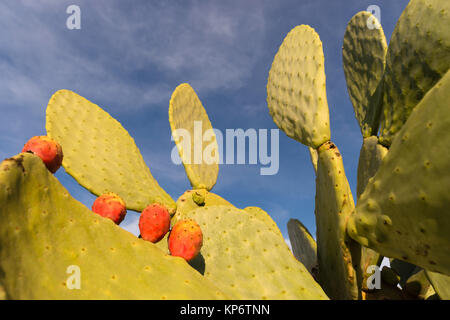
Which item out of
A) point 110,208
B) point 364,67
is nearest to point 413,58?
point 364,67

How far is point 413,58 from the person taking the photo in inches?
80.6

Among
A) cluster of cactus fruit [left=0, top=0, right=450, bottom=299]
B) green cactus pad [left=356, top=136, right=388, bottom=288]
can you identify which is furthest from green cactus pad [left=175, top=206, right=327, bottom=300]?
green cactus pad [left=356, top=136, right=388, bottom=288]

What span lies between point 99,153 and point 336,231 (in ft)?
5.98

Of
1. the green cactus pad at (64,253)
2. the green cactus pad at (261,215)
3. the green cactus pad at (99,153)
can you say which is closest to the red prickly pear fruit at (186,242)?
the green cactus pad at (64,253)

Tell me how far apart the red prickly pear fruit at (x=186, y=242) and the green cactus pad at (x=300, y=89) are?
855 millimetres

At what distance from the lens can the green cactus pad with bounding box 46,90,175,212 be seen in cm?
244

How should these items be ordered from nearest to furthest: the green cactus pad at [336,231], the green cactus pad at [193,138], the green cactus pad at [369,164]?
the green cactus pad at [336,231], the green cactus pad at [369,164], the green cactus pad at [193,138]

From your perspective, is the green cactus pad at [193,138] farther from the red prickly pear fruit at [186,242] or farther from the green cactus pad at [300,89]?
the red prickly pear fruit at [186,242]

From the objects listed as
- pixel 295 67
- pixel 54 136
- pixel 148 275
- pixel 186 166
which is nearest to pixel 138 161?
pixel 186 166

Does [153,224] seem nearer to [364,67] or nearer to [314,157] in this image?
[314,157]

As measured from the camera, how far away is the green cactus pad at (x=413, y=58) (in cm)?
189

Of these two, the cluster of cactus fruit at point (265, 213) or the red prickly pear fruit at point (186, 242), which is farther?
the red prickly pear fruit at point (186, 242)

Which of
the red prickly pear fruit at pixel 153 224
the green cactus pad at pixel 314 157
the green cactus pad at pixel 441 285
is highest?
the green cactus pad at pixel 314 157
